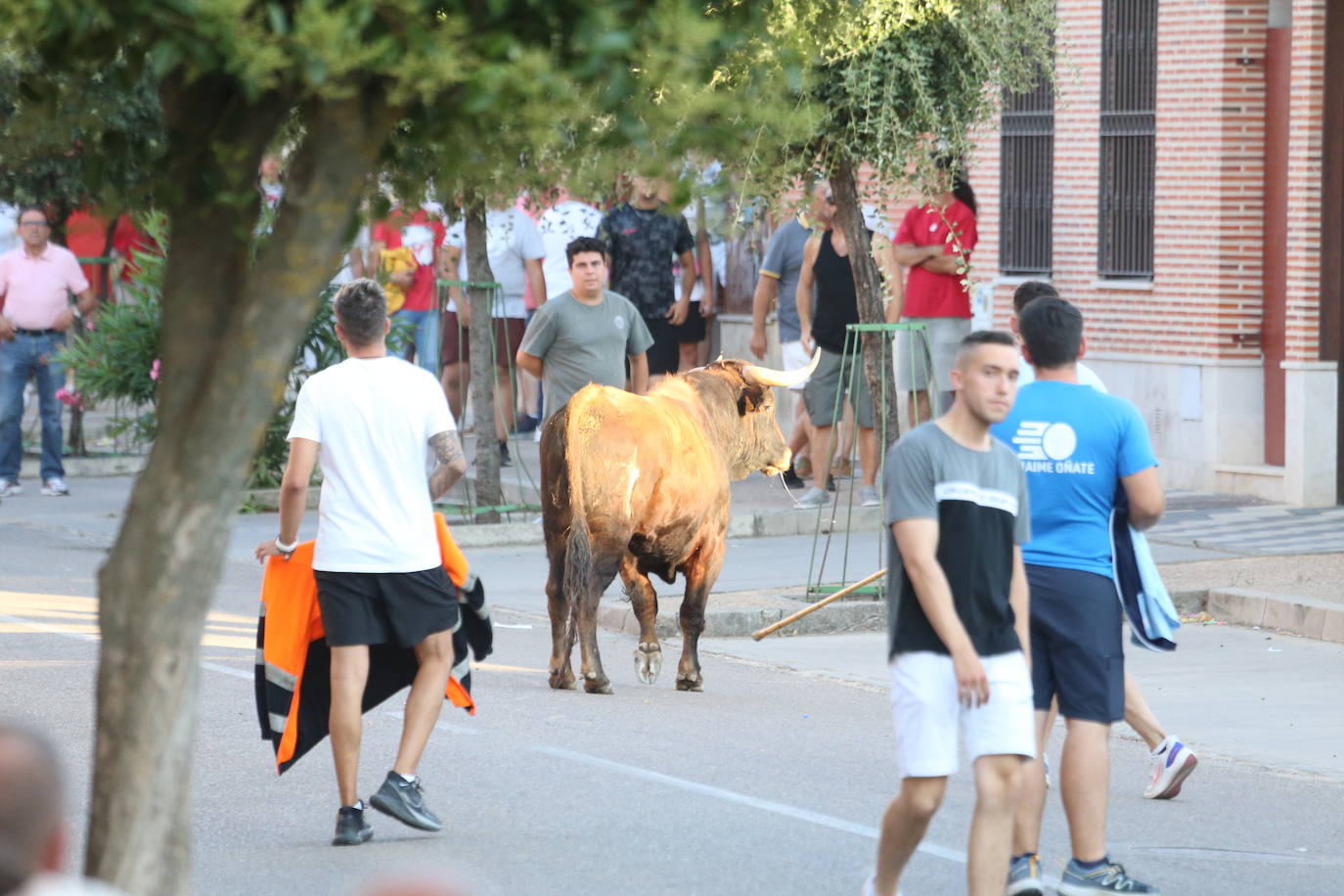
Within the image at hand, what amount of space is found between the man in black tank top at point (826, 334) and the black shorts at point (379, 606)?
8990mm

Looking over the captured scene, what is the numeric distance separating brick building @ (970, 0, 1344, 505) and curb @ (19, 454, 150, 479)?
818cm

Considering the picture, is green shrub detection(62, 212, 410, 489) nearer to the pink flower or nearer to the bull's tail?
the pink flower

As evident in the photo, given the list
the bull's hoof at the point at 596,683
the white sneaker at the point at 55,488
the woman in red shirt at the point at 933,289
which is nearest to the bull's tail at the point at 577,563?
the bull's hoof at the point at 596,683

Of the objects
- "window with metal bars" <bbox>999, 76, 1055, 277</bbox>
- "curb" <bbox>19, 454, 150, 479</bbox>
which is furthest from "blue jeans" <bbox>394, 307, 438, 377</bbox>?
"window with metal bars" <bbox>999, 76, 1055, 277</bbox>

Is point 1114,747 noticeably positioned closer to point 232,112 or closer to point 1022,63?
point 1022,63

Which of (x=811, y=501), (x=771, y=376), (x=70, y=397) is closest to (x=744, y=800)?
(x=771, y=376)

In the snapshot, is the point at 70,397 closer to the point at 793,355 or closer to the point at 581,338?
the point at 793,355

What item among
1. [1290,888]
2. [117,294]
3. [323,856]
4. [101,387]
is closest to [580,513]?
[323,856]

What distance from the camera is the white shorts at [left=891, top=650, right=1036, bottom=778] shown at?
608cm

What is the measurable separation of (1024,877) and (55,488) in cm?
1362

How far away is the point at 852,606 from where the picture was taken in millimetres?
12805

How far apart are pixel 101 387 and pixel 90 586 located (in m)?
4.21

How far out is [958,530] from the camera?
20.4ft

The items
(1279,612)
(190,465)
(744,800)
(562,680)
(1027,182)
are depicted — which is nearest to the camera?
(190,465)
